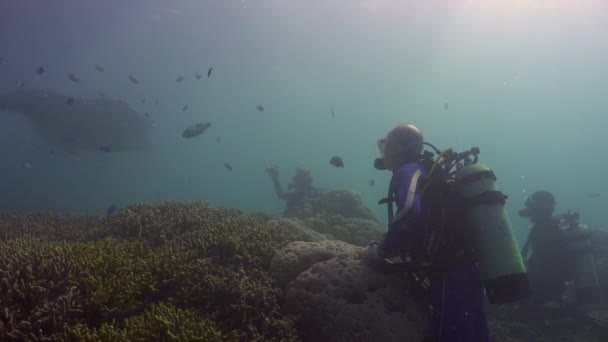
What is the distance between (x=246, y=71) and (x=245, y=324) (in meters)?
67.7

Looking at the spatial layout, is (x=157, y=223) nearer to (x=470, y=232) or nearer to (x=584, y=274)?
(x=470, y=232)

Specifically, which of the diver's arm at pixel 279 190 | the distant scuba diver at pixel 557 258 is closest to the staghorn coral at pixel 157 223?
the distant scuba diver at pixel 557 258

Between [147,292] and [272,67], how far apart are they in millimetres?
66287

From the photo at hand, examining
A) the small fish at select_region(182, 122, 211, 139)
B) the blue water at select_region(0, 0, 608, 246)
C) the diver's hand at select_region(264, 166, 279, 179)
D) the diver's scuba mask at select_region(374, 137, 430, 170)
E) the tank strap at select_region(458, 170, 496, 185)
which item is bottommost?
the diver's hand at select_region(264, 166, 279, 179)

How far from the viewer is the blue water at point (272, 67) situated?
46.0 metres

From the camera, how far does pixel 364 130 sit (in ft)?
520

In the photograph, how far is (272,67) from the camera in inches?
2608

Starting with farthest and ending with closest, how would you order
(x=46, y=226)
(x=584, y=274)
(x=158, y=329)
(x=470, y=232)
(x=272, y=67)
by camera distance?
(x=272, y=67) < (x=584, y=274) < (x=46, y=226) < (x=470, y=232) < (x=158, y=329)

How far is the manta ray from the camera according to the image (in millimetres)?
33812

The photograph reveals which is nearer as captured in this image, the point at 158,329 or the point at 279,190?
the point at 158,329

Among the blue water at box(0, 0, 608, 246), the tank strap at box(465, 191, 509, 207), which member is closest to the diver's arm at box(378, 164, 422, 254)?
the tank strap at box(465, 191, 509, 207)

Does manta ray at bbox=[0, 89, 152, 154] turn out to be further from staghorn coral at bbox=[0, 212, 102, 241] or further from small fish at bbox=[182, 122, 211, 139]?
small fish at bbox=[182, 122, 211, 139]

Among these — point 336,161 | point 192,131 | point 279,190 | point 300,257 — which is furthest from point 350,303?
point 279,190

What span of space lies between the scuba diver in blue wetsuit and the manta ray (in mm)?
34939
